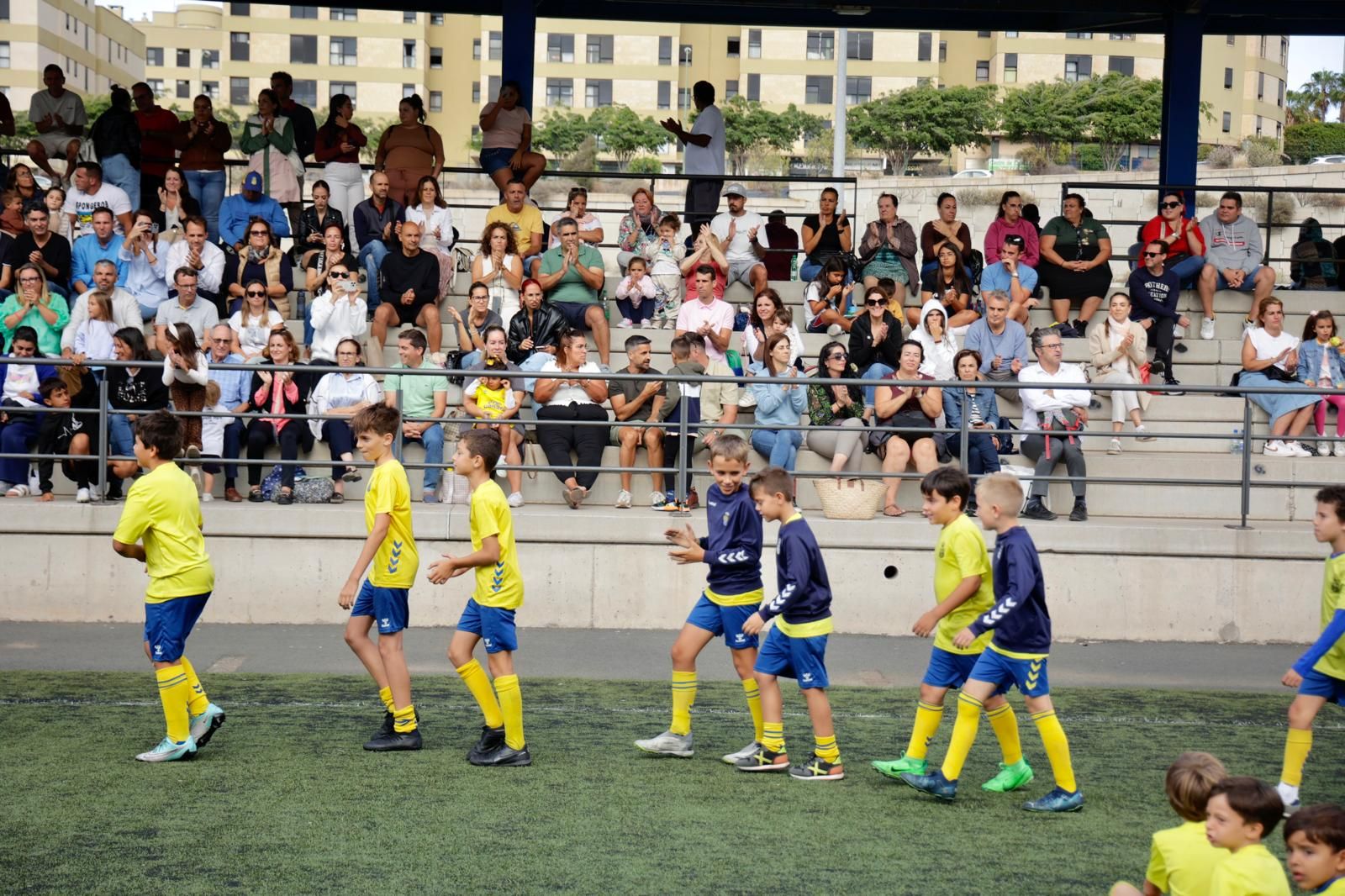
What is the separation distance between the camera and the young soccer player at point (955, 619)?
684cm

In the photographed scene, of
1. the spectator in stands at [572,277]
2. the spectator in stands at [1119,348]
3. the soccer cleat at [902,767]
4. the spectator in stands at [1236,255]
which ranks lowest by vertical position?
the soccer cleat at [902,767]

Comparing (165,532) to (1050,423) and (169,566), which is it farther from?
(1050,423)

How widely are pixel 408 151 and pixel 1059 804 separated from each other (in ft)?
34.4

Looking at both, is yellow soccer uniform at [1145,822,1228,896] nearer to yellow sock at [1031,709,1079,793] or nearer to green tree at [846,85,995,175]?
yellow sock at [1031,709,1079,793]

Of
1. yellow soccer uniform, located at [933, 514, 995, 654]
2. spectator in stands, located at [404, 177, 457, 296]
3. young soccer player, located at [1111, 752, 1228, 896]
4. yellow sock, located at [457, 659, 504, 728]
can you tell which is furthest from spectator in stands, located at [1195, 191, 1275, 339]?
young soccer player, located at [1111, 752, 1228, 896]

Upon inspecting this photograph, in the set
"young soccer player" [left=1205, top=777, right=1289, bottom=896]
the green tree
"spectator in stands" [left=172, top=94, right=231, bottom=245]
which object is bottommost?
"young soccer player" [left=1205, top=777, right=1289, bottom=896]

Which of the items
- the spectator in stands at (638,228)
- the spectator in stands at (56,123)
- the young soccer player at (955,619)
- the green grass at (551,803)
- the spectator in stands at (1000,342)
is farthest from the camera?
the spectator in stands at (56,123)

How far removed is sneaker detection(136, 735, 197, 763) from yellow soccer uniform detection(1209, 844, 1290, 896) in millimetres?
4861

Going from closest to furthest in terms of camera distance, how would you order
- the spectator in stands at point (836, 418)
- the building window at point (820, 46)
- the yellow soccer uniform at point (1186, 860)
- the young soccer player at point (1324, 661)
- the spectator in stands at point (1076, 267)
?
the yellow soccer uniform at point (1186, 860) → the young soccer player at point (1324, 661) → the spectator in stands at point (836, 418) → the spectator in stands at point (1076, 267) → the building window at point (820, 46)

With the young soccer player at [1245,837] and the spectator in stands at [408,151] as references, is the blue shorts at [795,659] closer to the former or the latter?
the young soccer player at [1245,837]

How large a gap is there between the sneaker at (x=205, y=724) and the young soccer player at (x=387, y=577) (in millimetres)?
709

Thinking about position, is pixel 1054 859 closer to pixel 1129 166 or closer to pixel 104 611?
pixel 104 611

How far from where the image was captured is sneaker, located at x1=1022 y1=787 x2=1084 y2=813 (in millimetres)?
6711

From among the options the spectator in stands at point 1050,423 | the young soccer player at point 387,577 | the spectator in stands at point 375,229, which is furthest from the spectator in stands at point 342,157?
the young soccer player at point 387,577
